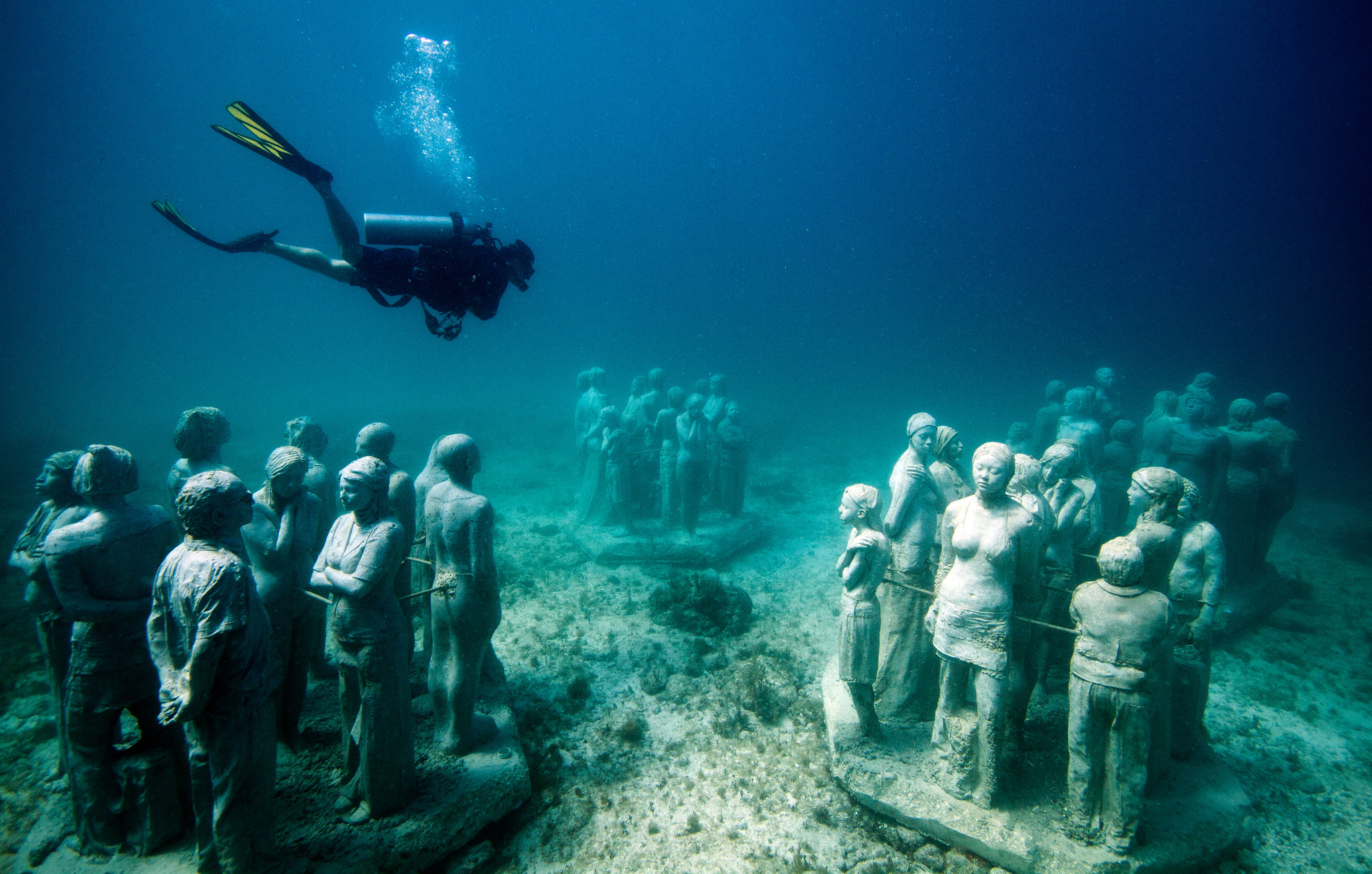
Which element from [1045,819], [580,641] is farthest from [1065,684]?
[580,641]

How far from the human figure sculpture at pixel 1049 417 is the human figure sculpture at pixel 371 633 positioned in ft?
40.1

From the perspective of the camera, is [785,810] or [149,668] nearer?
[149,668]

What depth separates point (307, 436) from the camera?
582cm

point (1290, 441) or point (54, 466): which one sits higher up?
point (1290, 441)

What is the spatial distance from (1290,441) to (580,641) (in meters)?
11.7

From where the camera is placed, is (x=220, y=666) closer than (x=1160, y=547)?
Yes

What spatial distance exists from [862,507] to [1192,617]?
3113mm

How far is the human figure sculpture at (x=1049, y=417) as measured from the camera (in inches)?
436

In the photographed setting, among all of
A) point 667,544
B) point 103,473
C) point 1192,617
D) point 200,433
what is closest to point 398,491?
point 200,433

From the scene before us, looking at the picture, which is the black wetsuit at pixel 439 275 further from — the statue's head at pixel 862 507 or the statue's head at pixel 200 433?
the statue's head at pixel 862 507

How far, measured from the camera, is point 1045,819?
13.0ft

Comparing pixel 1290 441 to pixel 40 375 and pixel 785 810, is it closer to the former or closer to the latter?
pixel 785 810

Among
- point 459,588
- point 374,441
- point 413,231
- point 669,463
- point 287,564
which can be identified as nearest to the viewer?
point 413,231

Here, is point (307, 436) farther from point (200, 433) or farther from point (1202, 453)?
point (1202, 453)
